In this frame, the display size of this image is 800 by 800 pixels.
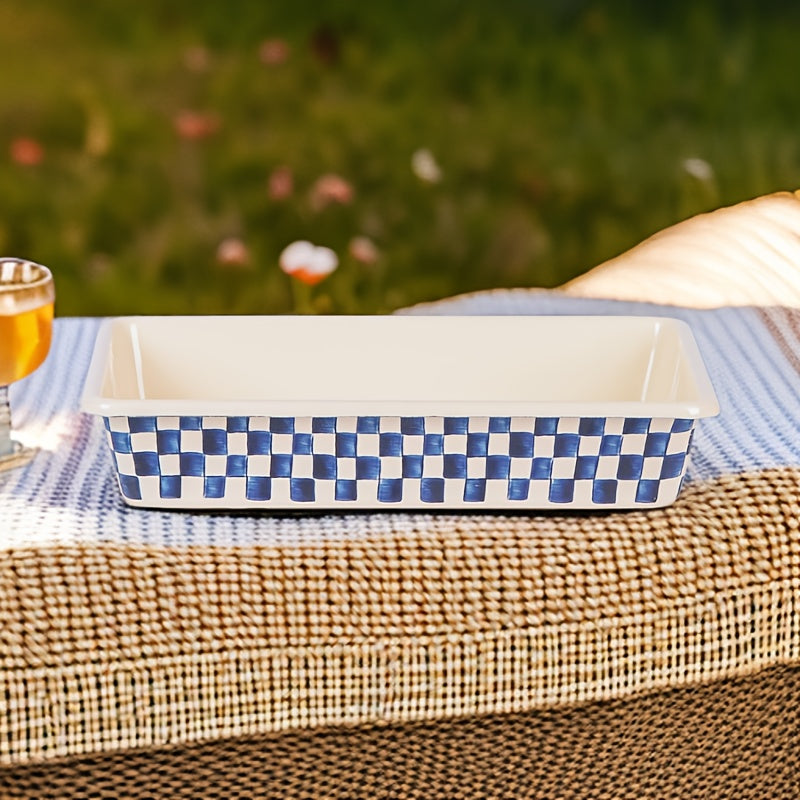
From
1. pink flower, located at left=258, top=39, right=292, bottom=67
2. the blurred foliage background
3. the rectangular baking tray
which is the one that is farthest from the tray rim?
pink flower, located at left=258, top=39, right=292, bottom=67

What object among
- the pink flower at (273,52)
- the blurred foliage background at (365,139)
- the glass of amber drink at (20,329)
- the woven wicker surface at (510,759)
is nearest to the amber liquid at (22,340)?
the glass of amber drink at (20,329)

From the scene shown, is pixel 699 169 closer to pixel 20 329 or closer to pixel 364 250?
pixel 364 250

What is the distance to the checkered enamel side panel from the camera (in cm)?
69

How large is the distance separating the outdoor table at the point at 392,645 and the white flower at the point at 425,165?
6.22 feet

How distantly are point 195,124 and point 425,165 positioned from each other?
519 millimetres

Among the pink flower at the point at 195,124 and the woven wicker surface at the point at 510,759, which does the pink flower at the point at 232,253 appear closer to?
the pink flower at the point at 195,124

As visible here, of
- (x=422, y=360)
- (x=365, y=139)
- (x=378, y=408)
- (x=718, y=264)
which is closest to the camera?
(x=378, y=408)

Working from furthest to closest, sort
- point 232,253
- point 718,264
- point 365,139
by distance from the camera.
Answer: point 365,139 < point 232,253 < point 718,264

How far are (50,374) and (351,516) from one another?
35 centimetres

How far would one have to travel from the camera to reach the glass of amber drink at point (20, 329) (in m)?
0.76

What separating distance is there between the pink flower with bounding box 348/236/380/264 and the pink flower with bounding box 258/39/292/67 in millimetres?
462

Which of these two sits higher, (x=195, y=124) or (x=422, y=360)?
(x=422, y=360)

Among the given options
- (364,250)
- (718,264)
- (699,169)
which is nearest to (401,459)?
(718,264)

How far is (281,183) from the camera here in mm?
2576
